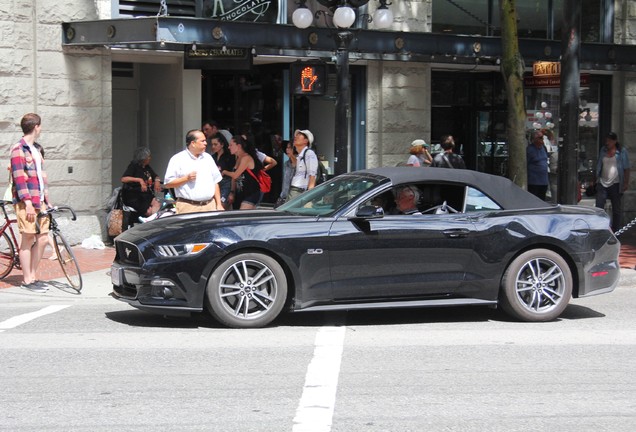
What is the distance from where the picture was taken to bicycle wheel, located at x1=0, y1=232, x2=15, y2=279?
1205cm

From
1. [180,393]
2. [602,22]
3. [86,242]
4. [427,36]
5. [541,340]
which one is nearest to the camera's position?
[180,393]

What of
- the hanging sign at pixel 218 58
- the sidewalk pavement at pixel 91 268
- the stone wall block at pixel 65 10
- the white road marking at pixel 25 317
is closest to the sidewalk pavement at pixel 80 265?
the sidewalk pavement at pixel 91 268

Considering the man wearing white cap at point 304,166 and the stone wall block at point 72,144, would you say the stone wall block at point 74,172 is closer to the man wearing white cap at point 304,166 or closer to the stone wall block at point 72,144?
the stone wall block at point 72,144

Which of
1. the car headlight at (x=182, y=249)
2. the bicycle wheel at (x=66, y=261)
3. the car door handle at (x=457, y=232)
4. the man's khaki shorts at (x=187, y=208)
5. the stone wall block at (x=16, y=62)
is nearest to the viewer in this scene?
the car headlight at (x=182, y=249)

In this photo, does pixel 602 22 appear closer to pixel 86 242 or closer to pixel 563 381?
pixel 86 242

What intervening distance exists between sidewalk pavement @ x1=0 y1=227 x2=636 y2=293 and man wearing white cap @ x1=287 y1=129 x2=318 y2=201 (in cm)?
286

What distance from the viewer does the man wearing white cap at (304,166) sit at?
1467 cm

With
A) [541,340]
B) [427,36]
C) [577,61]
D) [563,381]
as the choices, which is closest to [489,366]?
[563,381]

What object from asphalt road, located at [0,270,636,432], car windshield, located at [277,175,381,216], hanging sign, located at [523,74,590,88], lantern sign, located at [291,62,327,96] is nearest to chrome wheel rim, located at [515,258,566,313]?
asphalt road, located at [0,270,636,432]

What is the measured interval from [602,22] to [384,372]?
1479 centimetres

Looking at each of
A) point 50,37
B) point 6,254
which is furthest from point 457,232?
point 50,37

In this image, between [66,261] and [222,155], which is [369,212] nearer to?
[66,261]

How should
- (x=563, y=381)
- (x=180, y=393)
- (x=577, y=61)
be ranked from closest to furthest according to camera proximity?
(x=180, y=393)
(x=563, y=381)
(x=577, y=61)

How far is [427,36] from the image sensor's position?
17.6 meters
